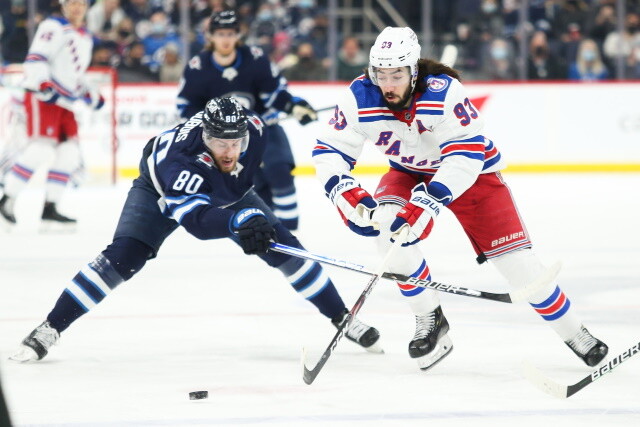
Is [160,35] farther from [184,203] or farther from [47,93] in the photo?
[184,203]

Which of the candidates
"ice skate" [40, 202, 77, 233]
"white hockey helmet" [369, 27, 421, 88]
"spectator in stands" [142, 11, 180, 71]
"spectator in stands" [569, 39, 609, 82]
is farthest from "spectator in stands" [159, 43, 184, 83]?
"white hockey helmet" [369, 27, 421, 88]

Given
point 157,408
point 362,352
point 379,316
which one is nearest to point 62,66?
point 379,316

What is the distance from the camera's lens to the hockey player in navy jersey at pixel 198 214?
3332 millimetres

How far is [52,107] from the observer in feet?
21.6

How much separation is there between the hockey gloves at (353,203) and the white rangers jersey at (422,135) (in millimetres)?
36

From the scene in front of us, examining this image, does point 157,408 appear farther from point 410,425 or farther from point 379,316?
point 379,316

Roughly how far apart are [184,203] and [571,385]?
44.9 inches

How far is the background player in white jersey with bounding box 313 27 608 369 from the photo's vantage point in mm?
3230

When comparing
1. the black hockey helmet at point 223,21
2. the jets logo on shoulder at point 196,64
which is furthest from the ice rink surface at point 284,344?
the black hockey helmet at point 223,21

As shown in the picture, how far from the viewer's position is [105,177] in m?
8.95

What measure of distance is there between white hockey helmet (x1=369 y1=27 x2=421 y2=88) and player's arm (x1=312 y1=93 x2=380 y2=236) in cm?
16

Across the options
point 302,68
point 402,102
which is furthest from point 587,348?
point 302,68

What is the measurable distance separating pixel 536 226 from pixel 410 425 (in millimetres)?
4134

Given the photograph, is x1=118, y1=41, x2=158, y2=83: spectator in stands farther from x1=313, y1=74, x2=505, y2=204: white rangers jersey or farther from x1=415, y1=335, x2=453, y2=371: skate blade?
x1=415, y1=335, x2=453, y2=371: skate blade
